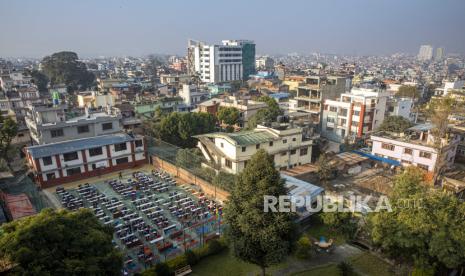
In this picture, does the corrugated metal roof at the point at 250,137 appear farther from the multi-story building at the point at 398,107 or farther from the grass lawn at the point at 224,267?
the multi-story building at the point at 398,107

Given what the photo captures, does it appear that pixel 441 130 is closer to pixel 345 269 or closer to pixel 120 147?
pixel 345 269

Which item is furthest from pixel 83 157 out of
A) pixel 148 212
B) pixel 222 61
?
pixel 222 61

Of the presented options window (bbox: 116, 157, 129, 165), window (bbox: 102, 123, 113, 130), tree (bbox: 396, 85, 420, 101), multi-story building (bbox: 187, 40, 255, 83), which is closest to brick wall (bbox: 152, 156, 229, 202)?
window (bbox: 116, 157, 129, 165)

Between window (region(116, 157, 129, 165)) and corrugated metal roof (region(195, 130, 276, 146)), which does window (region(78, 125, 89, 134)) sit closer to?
window (region(116, 157, 129, 165))

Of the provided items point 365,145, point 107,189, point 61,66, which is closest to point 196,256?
point 107,189

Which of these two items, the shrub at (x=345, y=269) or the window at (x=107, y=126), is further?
the window at (x=107, y=126)

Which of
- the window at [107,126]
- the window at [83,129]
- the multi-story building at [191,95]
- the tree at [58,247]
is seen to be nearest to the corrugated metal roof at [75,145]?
the window at [83,129]

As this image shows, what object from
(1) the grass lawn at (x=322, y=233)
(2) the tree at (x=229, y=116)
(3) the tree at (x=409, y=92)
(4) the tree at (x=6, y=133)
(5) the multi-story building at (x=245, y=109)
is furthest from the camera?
(3) the tree at (x=409, y=92)
